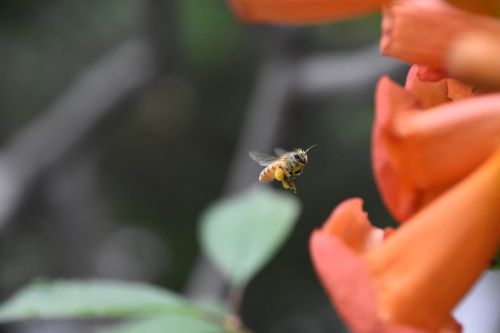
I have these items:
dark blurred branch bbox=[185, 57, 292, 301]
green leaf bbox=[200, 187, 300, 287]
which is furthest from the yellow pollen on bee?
dark blurred branch bbox=[185, 57, 292, 301]

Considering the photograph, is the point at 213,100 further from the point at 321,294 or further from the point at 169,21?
the point at 169,21

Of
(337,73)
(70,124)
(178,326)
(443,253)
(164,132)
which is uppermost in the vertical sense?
(164,132)

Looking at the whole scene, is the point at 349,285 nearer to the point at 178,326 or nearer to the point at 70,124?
the point at 178,326

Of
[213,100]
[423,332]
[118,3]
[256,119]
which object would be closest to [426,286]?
[423,332]

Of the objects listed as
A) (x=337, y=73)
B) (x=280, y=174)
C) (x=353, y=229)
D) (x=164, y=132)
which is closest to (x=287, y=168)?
(x=280, y=174)

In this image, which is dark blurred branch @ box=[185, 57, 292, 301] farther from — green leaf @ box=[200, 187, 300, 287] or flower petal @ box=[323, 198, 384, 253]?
flower petal @ box=[323, 198, 384, 253]

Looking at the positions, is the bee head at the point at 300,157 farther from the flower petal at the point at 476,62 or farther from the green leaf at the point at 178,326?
the flower petal at the point at 476,62
